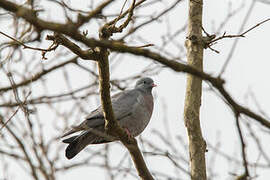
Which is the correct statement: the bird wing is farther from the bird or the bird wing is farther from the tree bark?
the tree bark

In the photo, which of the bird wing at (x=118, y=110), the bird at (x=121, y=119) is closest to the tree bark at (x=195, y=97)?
the bird at (x=121, y=119)

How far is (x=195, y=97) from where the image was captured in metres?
4.90

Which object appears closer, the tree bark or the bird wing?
the tree bark

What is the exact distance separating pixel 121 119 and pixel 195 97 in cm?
197

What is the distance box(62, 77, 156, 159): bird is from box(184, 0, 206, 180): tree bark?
3.90ft

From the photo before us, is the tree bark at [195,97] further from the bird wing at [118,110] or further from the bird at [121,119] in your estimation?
the bird wing at [118,110]

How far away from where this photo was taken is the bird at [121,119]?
6197 mm

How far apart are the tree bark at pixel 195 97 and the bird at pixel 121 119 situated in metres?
1.19

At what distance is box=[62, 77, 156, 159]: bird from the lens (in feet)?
20.3

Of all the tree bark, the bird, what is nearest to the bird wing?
the bird

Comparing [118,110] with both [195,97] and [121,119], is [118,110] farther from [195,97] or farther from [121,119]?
[195,97]

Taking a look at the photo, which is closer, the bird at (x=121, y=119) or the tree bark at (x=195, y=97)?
the tree bark at (x=195, y=97)

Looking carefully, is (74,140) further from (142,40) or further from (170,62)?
(170,62)

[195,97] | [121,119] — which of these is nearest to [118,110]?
[121,119]
